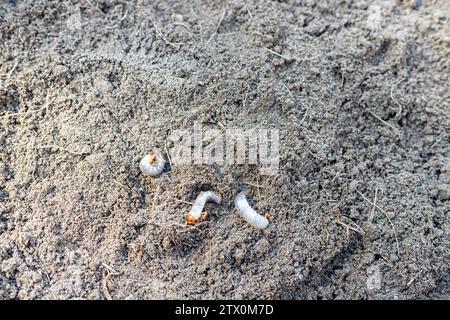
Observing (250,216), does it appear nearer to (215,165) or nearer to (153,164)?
(215,165)

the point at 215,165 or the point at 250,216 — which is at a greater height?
the point at 215,165

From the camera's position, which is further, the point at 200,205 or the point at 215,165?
the point at 215,165

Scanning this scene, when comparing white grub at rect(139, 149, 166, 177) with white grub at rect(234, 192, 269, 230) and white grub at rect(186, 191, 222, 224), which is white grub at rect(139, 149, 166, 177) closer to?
white grub at rect(186, 191, 222, 224)

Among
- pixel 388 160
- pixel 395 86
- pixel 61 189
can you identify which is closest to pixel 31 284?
pixel 61 189

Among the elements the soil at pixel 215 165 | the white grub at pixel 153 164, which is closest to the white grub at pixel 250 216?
the soil at pixel 215 165

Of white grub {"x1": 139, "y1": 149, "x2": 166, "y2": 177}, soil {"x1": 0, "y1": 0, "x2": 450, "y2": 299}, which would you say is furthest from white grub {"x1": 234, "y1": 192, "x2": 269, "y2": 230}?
white grub {"x1": 139, "y1": 149, "x2": 166, "y2": 177}

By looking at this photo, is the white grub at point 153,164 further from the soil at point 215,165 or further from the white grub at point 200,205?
the white grub at point 200,205

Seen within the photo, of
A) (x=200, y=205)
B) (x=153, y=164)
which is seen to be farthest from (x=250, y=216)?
(x=153, y=164)
